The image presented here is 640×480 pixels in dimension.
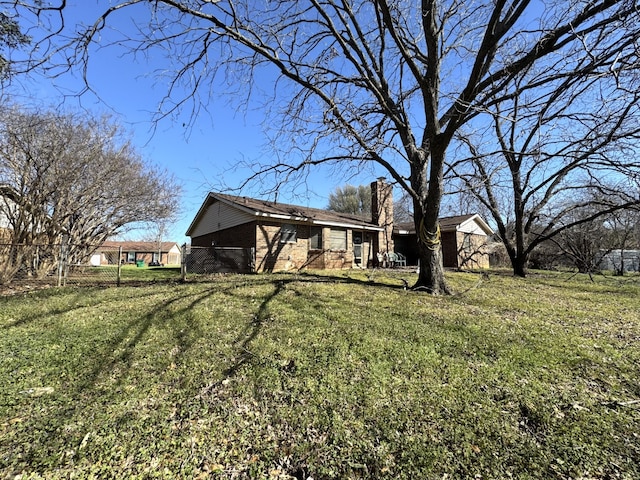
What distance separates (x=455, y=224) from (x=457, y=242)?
1.20 metres

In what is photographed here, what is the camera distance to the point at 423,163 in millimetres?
8164

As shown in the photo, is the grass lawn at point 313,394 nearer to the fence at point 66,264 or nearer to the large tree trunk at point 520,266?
the fence at point 66,264

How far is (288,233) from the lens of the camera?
13.7 meters

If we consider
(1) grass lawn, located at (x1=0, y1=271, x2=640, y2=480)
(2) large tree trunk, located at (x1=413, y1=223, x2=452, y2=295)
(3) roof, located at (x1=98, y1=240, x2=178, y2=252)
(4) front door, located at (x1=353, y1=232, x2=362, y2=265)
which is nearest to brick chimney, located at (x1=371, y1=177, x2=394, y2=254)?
(4) front door, located at (x1=353, y1=232, x2=362, y2=265)

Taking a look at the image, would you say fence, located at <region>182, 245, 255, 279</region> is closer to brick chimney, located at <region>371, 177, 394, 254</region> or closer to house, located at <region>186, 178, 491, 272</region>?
house, located at <region>186, 178, 491, 272</region>

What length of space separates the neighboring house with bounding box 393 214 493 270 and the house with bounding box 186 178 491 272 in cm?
6

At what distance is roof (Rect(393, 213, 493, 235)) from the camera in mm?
18987

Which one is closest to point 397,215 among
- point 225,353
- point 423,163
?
point 423,163

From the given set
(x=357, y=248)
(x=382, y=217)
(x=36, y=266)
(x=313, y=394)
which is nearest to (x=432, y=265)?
(x=313, y=394)

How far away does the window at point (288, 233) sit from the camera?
1350 centimetres

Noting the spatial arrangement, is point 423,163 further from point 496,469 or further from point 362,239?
point 362,239

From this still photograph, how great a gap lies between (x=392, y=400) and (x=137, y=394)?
2782 millimetres

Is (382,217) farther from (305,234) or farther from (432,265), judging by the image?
(432,265)

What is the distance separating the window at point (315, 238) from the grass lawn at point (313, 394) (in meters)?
8.62
